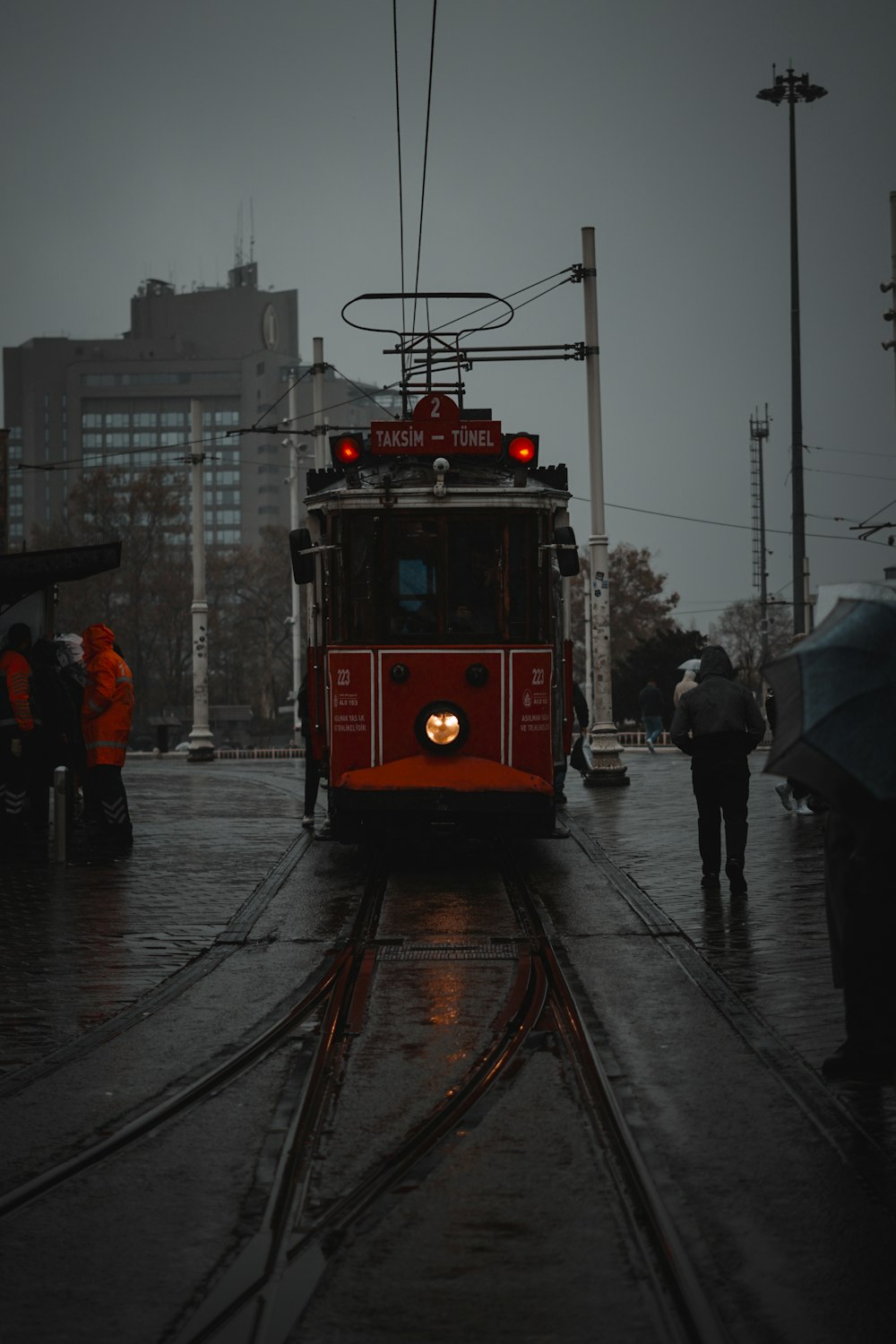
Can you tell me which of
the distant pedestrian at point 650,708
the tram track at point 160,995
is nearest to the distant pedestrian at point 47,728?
the tram track at point 160,995

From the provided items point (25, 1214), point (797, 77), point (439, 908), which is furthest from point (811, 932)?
point (797, 77)

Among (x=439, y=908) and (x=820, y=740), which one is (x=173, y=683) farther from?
(x=820, y=740)

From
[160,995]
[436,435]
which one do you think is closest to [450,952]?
[160,995]

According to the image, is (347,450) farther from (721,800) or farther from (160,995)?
(160,995)

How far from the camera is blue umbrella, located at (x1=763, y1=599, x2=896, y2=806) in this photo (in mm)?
5035

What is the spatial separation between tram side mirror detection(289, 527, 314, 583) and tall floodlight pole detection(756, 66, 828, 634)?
22.4 m

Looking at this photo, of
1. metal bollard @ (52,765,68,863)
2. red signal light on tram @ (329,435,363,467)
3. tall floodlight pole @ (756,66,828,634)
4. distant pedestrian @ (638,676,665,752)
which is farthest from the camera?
distant pedestrian @ (638,676,665,752)

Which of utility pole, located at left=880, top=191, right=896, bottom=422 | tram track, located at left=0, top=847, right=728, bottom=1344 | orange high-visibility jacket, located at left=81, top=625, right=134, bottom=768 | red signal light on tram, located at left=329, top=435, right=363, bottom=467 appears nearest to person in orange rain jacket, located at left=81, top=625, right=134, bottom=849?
orange high-visibility jacket, located at left=81, top=625, right=134, bottom=768

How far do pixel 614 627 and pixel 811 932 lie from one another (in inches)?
2880

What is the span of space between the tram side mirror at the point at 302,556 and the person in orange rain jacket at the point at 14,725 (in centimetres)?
296

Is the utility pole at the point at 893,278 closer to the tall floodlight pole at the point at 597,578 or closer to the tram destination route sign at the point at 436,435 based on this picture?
the tall floodlight pole at the point at 597,578

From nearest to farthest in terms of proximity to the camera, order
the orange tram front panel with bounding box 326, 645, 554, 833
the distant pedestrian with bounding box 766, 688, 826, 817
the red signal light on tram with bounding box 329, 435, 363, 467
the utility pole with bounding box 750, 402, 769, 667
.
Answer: the orange tram front panel with bounding box 326, 645, 554, 833, the red signal light on tram with bounding box 329, 435, 363, 467, the distant pedestrian with bounding box 766, 688, 826, 817, the utility pole with bounding box 750, 402, 769, 667

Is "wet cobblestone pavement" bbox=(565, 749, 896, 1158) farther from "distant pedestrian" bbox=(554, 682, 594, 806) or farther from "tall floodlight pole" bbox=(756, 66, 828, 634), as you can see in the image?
"tall floodlight pole" bbox=(756, 66, 828, 634)

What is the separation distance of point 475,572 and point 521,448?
1319 mm
